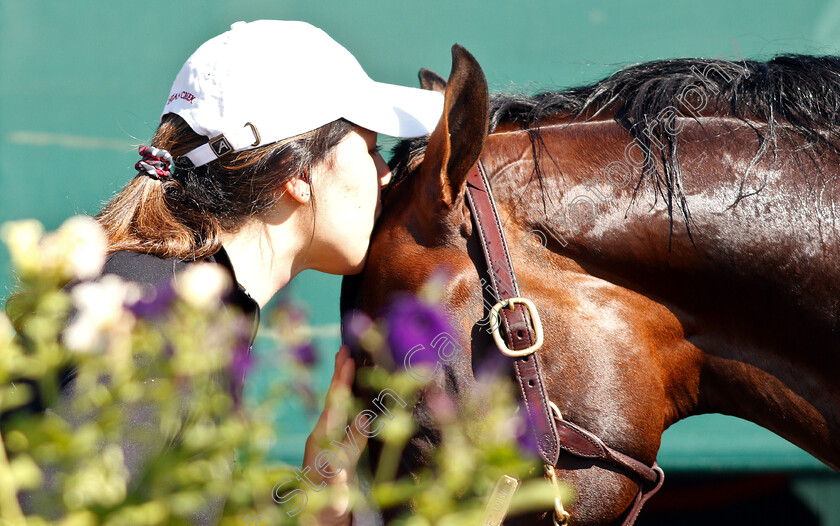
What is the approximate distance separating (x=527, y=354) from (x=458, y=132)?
386 mm

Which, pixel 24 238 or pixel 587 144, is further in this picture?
pixel 587 144

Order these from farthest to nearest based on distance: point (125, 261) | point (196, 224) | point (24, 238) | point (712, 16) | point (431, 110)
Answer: point (712, 16) → point (431, 110) → point (196, 224) → point (125, 261) → point (24, 238)

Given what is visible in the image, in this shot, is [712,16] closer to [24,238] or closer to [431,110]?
[431,110]

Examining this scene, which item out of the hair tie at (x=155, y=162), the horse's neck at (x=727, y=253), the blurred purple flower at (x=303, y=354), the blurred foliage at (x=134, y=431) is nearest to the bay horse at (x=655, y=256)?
the horse's neck at (x=727, y=253)

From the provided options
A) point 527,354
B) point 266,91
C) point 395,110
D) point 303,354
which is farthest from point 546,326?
point 303,354

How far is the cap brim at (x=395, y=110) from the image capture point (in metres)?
1.30

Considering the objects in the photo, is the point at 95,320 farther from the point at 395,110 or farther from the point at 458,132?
the point at 395,110

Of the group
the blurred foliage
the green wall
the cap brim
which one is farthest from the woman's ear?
the green wall

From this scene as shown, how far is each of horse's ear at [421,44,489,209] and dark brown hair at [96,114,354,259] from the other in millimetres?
195

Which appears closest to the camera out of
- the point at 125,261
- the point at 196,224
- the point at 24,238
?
the point at 24,238

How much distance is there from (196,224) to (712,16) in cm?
192

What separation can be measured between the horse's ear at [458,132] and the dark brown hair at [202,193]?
0.19m

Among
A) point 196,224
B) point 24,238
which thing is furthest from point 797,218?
point 24,238

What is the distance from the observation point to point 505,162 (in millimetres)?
1316
